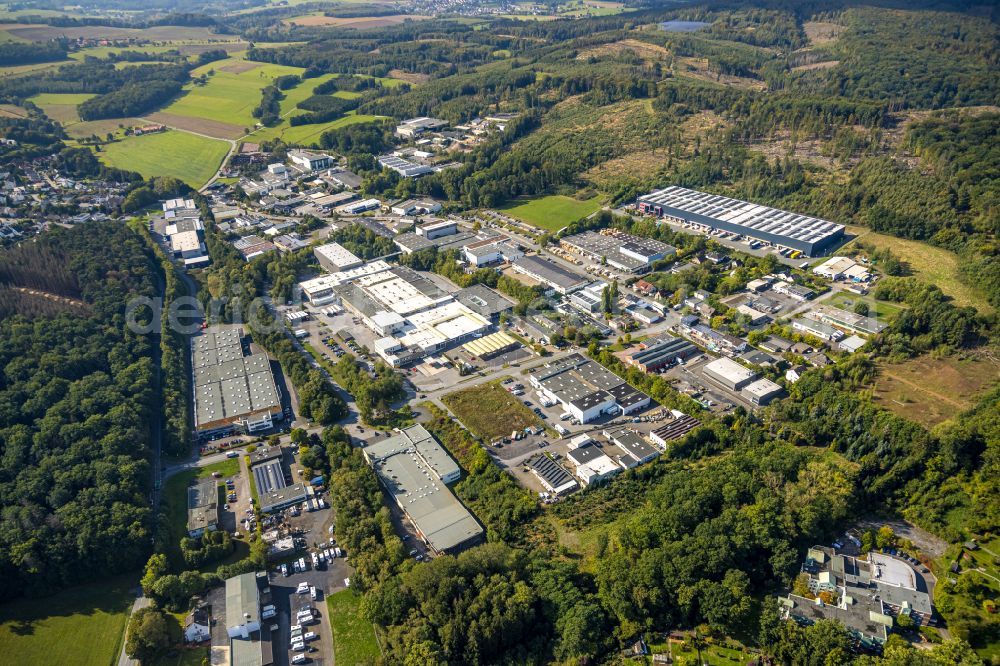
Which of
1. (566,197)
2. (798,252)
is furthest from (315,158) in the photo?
(798,252)

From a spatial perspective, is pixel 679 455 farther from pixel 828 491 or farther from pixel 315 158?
pixel 315 158

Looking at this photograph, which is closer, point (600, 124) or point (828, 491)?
point (828, 491)

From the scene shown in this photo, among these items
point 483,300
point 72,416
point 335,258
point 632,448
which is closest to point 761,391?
point 632,448

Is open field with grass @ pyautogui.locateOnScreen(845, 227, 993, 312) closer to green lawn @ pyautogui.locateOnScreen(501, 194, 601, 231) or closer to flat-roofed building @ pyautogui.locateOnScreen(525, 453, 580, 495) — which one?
green lawn @ pyautogui.locateOnScreen(501, 194, 601, 231)

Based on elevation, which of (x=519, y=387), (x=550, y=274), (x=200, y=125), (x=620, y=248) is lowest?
(x=519, y=387)

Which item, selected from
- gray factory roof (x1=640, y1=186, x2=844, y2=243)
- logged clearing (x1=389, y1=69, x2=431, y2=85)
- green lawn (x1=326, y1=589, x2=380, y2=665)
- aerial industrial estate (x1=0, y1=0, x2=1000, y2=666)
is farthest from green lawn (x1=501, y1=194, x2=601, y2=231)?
logged clearing (x1=389, y1=69, x2=431, y2=85)

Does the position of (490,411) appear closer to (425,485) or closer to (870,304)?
(425,485)

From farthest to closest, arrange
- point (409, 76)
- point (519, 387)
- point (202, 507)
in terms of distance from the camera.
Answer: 1. point (409, 76)
2. point (519, 387)
3. point (202, 507)
